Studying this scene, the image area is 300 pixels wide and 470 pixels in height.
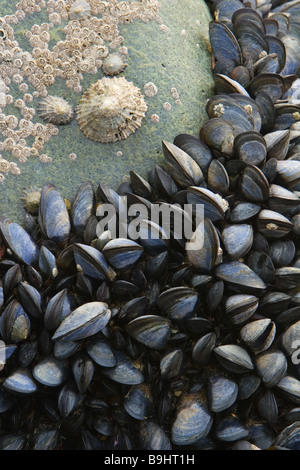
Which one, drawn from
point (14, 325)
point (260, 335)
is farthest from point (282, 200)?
point (14, 325)

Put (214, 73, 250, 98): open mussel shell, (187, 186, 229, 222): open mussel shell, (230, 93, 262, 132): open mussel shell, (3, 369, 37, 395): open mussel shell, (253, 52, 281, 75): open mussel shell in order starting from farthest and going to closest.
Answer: (253, 52, 281, 75): open mussel shell, (214, 73, 250, 98): open mussel shell, (230, 93, 262, 132): open mussel shell, (187, 186, 229, 222): open mussel shell, (3, 369, 37, 395): open mussel shell

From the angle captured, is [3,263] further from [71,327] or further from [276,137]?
[276,137]

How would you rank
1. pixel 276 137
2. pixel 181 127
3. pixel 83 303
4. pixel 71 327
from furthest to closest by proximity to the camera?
pixel 181 127
pixel 276 137
pixel 83 303
pixel 71 327

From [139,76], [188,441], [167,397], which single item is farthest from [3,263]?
[139,76]

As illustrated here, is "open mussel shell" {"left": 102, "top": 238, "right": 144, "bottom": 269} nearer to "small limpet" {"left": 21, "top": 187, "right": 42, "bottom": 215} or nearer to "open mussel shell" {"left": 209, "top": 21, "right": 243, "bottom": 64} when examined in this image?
"small limpet" {"left": 21, "top": 187, "right": 42, "bottom": 215}

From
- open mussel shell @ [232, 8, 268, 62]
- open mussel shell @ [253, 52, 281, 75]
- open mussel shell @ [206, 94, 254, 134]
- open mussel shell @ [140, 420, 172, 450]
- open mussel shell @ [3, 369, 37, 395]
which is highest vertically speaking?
open mussel shell @ [232, 8, 268, 62]

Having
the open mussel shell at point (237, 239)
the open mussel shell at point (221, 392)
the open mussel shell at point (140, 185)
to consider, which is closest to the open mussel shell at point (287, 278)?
the open mussel shell at point (237, 239)

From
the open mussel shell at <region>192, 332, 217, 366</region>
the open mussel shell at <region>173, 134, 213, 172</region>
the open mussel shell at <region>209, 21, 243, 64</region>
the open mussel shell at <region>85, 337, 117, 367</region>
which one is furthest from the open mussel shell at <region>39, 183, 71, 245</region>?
the open mussel shell at <region>209, 21, 243, 64</region>

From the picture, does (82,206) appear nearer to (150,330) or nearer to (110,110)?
(110,110)
